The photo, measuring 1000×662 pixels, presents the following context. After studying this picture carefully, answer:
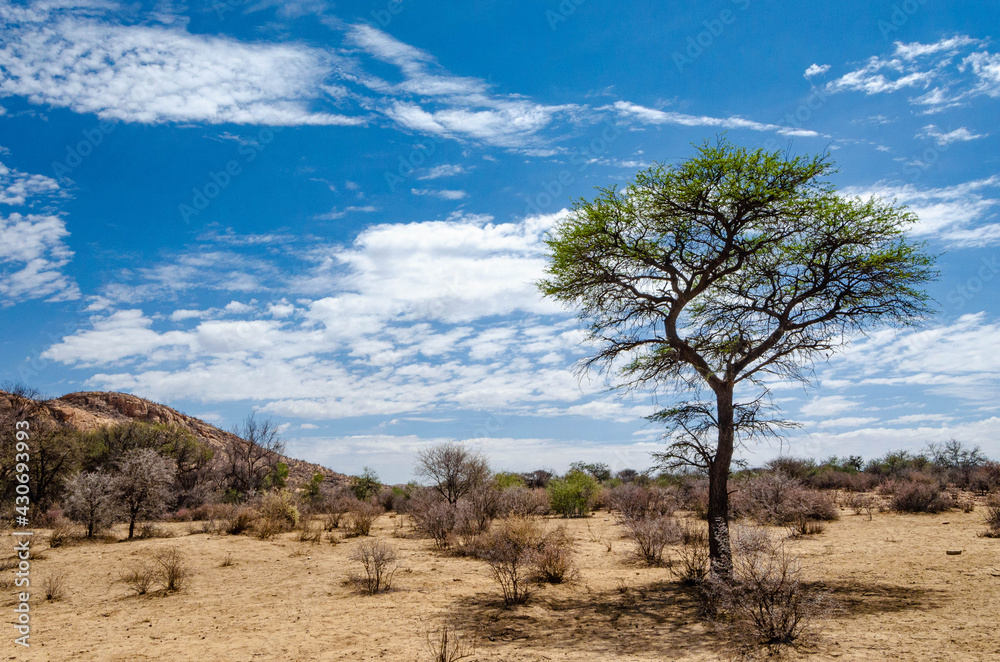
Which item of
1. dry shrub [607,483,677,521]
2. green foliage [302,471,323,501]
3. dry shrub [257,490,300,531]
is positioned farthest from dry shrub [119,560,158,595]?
green foliage [302,471,323,501]

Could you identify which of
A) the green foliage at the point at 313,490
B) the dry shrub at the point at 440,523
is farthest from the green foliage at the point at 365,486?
the dry shrub at the point at 440,523

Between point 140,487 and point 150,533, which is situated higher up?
point 140,487

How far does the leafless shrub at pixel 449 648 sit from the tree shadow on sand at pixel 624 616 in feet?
1.09

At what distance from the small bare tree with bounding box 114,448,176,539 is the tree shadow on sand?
55.7ft

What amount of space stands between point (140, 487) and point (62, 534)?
2758 mm

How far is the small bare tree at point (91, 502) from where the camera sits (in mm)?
19938

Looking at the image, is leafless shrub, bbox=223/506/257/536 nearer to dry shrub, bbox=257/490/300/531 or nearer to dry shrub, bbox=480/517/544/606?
dry shrub, bbox=257/490/300/531

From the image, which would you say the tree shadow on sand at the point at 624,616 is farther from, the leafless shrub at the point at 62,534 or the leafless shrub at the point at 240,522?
the leafless shrub at the point at 62,534

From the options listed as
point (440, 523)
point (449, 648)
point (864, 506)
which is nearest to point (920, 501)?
point (864, 506)

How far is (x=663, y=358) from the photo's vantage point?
40.1 ft

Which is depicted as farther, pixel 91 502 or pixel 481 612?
pixel 91 502

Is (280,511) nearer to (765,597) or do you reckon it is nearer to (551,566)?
(551,566)

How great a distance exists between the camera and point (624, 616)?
9.52 metres

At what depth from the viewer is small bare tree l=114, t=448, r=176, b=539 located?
69.3 ft
